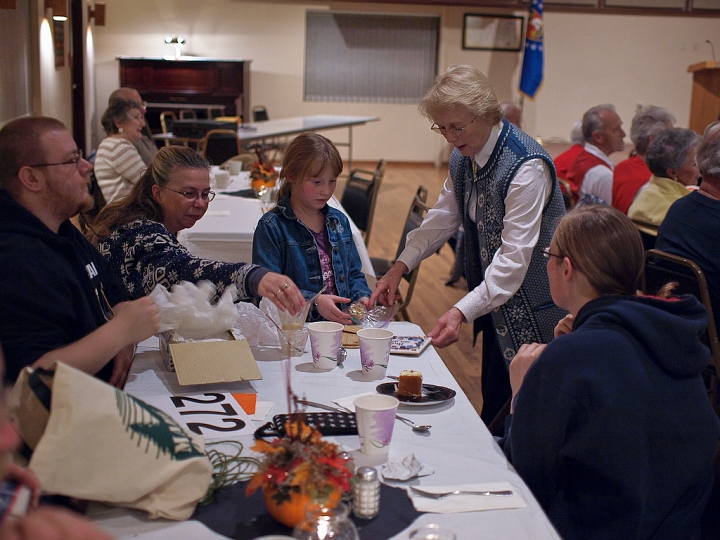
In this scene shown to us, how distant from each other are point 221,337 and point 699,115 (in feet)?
27.7

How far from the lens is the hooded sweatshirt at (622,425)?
132 centimetres

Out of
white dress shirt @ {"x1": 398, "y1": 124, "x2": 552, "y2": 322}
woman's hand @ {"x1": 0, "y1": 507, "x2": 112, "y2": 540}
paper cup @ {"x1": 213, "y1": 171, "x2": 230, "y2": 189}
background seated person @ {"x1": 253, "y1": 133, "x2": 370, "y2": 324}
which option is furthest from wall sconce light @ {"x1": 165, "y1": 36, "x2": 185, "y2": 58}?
woman's hand @ {"x1": 0, "y1": 507, "x2": 112, "y2": 540}

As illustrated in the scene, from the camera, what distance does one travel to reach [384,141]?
1359 centimetres

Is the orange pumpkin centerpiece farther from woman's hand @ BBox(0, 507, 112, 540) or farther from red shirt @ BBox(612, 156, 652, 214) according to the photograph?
red shirt @ BBox(612, 156, 652, 214)

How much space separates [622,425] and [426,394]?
491 mm

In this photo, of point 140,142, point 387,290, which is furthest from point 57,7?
point 387,290

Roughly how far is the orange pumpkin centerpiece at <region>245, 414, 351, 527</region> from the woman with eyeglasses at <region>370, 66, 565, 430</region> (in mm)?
993

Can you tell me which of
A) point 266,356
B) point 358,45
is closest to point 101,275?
point 266,356

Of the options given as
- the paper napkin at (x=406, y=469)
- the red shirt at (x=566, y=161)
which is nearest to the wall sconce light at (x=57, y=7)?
the red shirt at (x=566, y=161)

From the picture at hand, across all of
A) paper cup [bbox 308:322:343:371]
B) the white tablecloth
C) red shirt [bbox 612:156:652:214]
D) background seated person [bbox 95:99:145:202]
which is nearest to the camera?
paper cup [bbox 308:322:343:371]

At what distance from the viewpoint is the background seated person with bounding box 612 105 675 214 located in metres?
4.42

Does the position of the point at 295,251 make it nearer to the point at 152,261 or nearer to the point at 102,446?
the point at 152,261

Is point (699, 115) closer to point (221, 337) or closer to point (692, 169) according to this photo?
point (692, 169)

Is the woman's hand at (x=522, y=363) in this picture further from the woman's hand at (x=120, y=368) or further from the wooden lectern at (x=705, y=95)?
the wooden lectern at (x=705, y=95)
